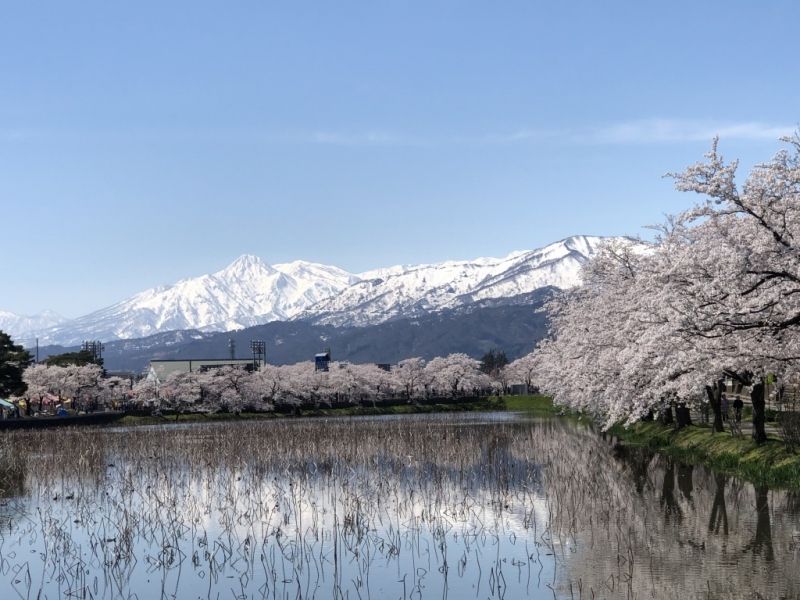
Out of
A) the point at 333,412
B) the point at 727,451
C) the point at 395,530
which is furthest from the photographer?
the point at 333,412

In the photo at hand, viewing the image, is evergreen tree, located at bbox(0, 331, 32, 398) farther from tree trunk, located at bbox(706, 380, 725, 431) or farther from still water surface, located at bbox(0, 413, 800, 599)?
tree trunk, located at bbox(706, 380, 725, 431)

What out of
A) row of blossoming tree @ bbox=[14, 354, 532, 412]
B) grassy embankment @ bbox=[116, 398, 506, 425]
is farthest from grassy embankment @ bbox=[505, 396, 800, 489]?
row of blossoming tree @ bbox=[14, 354, 532, 412]

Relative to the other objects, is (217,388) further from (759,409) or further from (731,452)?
(759,409)

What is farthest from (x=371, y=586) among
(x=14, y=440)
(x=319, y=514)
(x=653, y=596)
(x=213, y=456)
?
(x=14, y=440)

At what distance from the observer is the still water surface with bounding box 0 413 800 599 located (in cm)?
1931

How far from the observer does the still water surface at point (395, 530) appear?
1931cm

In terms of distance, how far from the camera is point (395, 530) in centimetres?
2534

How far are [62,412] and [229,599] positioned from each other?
98.8 metres

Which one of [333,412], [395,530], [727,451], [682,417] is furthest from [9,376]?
[395,530]

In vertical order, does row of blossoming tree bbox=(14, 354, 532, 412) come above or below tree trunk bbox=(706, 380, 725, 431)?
below

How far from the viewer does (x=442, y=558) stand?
2191 cm

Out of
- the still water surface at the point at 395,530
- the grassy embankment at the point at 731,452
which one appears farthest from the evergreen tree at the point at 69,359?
the grassy embankment at the point at 731,452

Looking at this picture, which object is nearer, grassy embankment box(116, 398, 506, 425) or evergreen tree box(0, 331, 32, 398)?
evergreen tree box(0, 331, 32, 398)

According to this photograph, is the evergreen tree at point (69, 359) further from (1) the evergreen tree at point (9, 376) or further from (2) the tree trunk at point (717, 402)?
(2) the tree trunk at point (717, 402)
